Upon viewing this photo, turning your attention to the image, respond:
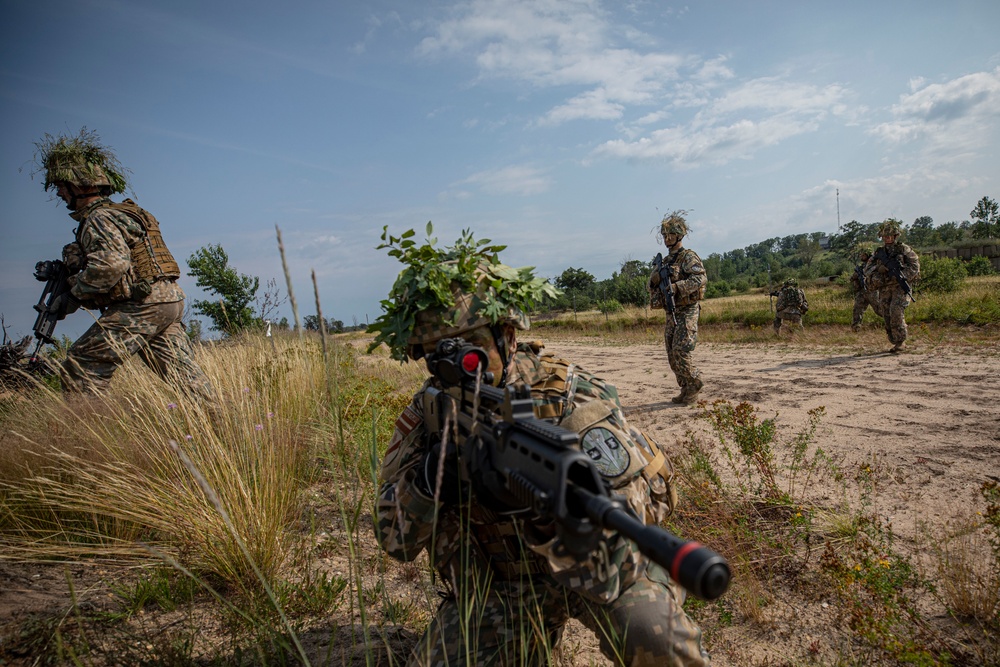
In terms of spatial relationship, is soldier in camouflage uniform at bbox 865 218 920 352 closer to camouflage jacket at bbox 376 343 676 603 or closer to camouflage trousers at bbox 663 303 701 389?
camouflage trousers at bbox 663 303 701 389

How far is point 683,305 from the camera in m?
7.10

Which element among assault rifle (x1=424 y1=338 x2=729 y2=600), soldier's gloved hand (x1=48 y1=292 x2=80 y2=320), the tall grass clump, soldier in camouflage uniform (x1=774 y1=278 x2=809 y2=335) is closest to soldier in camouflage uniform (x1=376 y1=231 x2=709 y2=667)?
assault rifle (x1=424 y1=338 x2=729 y2=600)

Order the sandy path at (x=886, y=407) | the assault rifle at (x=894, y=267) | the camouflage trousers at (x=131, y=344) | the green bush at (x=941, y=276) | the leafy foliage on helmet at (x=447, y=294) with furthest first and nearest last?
the green bush at (x=941, y=276)
the assault rifle at (x=894, y=267)
the camouflage trousers at (x=131, y=344)
the sandy path at (x=886, y=407)
the leafy foliage on helmet at (x=447, y=294)

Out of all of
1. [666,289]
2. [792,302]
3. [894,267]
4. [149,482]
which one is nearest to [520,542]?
[149,482]

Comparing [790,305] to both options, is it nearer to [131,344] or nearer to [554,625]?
[554,625]

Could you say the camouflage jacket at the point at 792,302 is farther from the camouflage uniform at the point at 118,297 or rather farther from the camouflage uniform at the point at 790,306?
the camouflage uniform at the point at 118,297

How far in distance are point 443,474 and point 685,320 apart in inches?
228

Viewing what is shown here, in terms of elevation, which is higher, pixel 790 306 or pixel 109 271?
pixel 109 271

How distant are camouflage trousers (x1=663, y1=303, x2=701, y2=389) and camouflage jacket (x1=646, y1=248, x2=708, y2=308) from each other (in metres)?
0.17

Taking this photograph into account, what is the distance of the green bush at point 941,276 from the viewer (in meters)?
16.8

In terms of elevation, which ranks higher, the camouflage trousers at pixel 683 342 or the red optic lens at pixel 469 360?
the red optic lens at pixel 469 360

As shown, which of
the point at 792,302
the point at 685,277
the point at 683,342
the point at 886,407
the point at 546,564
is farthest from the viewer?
the point at 792,302

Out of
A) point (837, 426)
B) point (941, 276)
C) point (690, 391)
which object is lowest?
point (837, 426)

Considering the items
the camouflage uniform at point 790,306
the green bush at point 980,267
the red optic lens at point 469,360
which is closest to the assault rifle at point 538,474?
the red optic lens at point 469,360
